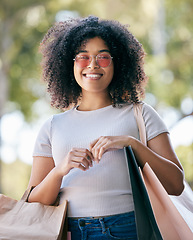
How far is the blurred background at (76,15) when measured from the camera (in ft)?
41.6

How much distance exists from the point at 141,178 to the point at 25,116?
14312mm

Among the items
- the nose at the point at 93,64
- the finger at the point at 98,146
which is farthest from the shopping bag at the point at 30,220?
the nose at the point at 93,64

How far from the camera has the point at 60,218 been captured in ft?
6.33

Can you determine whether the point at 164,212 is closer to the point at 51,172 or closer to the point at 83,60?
the point at 51,172

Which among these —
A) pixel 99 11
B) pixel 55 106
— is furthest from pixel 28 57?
pixel 55 106

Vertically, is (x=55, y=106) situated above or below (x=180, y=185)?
above

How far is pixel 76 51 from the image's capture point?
2.26 m

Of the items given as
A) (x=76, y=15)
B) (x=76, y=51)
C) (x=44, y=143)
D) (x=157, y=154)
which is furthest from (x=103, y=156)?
(x=76, y=15)

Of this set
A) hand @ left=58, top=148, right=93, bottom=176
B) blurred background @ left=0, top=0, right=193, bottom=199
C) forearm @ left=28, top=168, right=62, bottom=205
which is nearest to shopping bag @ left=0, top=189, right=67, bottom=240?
forearm @ left=28, top=168, right=62, bottom=205

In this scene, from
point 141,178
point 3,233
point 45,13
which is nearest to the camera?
point 141,178

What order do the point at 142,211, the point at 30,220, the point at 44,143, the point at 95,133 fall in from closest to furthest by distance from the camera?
the point at 142,211 → the point at 30,220 → the point at 95,133 → the point at 44,143

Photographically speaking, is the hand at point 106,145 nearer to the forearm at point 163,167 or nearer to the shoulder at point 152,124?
the forearm at point 163,167

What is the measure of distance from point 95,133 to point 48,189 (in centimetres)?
33

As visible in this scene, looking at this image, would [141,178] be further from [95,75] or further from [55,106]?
[55,106]
